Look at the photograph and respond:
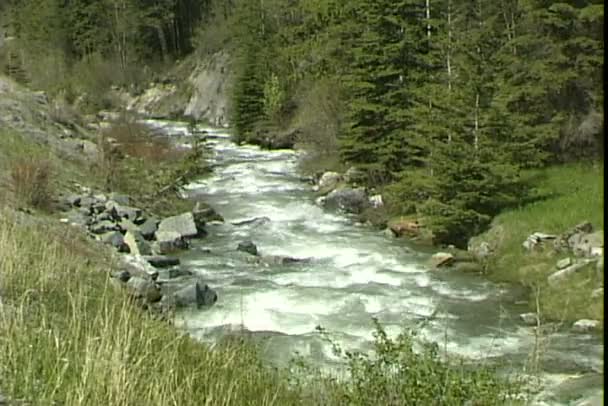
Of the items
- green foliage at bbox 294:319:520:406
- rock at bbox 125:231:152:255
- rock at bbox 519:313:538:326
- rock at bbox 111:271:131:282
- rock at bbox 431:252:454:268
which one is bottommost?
rock at bbox 431:252:454:268

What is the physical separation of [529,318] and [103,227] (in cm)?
829

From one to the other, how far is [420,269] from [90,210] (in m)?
6.92

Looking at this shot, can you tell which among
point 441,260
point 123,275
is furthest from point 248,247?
point 123,275

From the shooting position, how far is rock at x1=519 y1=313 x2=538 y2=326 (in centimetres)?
1170

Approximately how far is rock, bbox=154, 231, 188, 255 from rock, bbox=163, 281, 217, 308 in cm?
382

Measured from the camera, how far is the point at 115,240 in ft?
48.5

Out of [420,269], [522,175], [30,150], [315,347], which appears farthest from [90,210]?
[522,175]

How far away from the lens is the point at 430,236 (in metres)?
17.1

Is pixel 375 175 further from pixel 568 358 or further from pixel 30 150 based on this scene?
pixel 568 358

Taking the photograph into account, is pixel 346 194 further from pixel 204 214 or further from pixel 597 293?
pixel 597 293

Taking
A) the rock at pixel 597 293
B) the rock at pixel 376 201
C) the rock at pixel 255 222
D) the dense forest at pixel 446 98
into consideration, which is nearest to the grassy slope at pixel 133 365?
the rock at pixel 597 293

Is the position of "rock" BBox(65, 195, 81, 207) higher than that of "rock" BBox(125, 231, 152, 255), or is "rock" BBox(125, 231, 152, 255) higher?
"rock" BBox(65, 195, 81, 207)

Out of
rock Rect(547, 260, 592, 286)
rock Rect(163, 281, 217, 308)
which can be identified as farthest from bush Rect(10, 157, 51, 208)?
rock Rect(547, 260, 592, 286)

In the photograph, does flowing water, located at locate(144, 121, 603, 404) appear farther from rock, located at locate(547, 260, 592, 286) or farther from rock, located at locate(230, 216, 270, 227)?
rock, located at locate(547, 260, 592, 286)
